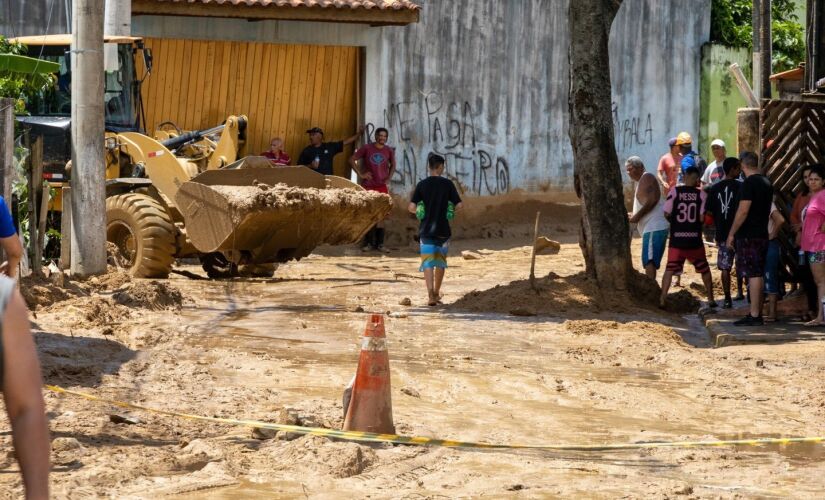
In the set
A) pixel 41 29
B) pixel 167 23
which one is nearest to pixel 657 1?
pixel 167 23

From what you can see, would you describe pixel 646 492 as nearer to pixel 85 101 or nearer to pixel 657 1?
pixel 85 101

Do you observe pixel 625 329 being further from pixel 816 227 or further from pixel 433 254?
pixel 433 254

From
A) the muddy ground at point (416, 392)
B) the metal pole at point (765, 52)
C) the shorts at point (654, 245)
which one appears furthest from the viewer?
the metal pole at point (765, 52)

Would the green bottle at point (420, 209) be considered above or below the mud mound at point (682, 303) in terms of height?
above

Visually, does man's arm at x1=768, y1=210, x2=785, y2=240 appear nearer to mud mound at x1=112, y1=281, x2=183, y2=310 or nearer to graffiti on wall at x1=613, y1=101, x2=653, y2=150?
mud mound at x1=112, y1=281, x2=183, y2=310

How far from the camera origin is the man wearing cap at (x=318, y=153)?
1961 centimetres

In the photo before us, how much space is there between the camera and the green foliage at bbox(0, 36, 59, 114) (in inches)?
539

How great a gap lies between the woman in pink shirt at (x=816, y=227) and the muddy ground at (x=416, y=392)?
1048mm

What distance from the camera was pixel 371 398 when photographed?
6.99 metres

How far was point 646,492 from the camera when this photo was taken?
6145 mm

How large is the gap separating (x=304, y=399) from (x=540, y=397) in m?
1.63

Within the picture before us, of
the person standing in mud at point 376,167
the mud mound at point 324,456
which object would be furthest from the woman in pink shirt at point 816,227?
the person standing in mud at point 376,167

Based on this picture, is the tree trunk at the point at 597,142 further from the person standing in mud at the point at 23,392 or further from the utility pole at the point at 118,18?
the person standing in mud at the point at 23,392

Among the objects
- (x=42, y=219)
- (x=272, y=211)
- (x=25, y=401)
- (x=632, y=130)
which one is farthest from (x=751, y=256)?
(x=632, y=130)
